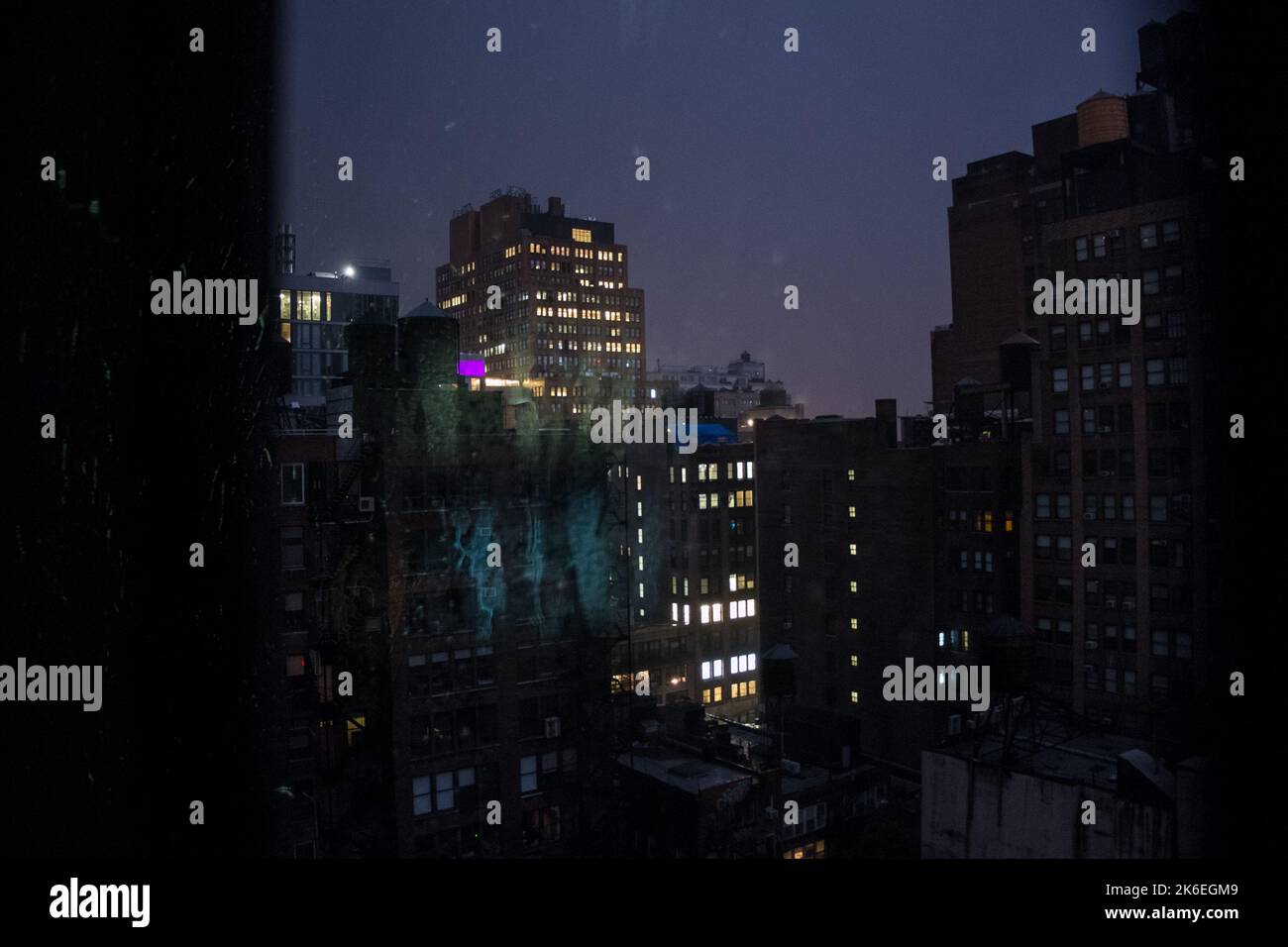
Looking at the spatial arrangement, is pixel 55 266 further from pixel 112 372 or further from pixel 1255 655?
pixel 1255 655

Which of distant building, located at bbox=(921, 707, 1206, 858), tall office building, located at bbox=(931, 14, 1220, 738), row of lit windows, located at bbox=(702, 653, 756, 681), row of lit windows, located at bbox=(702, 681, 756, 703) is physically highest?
tall office building, located at bbox=(931, 14, 1220, 738)

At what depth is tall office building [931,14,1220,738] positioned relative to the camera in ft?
54.0

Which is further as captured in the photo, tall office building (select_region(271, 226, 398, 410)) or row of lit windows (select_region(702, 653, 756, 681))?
row of lit windows (select_region(702, 653, 756, 681))

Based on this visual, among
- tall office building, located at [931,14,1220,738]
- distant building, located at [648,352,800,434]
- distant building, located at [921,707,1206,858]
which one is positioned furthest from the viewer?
distant building, located at [648,352,800,434]

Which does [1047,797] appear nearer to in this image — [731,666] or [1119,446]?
[1119,446]

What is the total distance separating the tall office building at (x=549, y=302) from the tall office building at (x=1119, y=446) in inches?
426

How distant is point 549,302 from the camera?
23.6m

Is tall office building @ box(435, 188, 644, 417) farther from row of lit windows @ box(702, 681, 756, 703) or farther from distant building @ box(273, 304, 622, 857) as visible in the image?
row of lit windows @ box(702, 681, 756, 703)

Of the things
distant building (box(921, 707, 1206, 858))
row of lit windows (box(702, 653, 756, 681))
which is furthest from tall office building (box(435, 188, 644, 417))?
distant building (box(921, 707, 1206, 858))

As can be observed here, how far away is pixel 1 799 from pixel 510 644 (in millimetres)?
9021

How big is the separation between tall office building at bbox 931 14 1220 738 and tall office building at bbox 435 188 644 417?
10826 millimetres

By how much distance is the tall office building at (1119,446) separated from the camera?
16469mm

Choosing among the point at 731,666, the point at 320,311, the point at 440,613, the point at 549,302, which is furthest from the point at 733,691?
the point at 440,613
